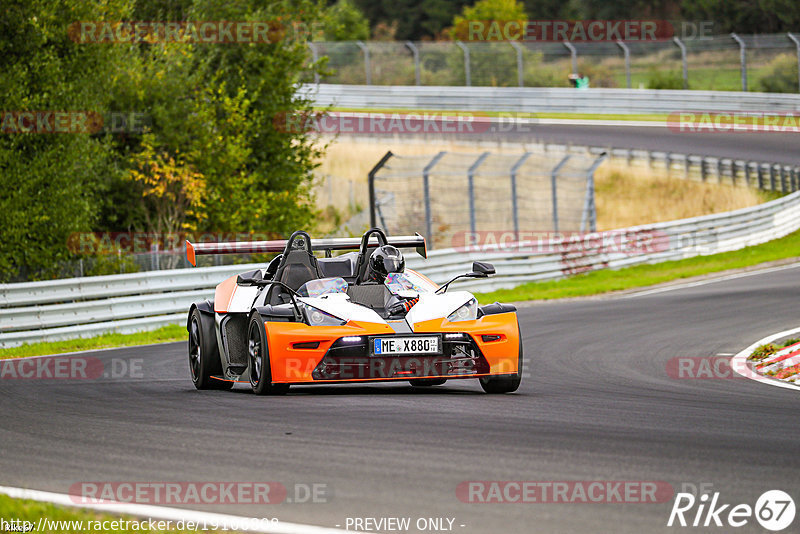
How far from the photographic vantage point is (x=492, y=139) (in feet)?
128

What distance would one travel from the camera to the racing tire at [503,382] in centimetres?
974

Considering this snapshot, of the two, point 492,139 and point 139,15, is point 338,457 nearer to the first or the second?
point 139,15

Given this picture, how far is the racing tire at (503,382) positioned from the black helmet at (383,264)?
4.12ft

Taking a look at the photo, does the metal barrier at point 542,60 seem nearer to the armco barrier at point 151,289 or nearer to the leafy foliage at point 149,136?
the leafy foliage at point 149,136

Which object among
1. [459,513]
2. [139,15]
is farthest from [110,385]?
[139,15]

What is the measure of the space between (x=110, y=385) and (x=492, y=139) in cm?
2894

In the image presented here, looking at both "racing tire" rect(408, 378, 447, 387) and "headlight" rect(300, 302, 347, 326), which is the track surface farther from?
"headlight" rect(300, 302, 347, 326)

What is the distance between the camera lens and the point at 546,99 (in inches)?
1716

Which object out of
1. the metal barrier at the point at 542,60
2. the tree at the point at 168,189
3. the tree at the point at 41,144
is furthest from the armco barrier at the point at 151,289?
the metal barrier at the point at 542,60
